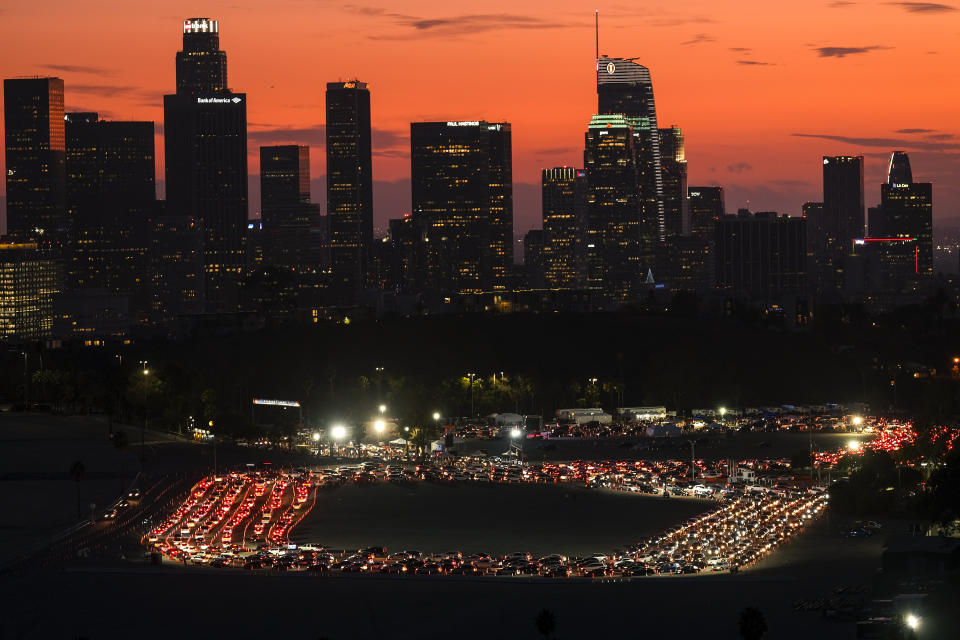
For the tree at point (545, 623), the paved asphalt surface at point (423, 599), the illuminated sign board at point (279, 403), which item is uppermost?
the tree at point (545, 623)

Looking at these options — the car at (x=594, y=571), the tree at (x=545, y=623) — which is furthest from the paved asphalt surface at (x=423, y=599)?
the tree at (x=545, y=623)

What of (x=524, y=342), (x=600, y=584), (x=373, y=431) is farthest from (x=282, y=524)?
(x=524, y=342)

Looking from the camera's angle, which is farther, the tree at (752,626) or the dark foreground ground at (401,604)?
the dark foreground ground at (401,604)

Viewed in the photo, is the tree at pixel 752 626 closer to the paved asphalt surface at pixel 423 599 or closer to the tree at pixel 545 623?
the paved asphalt surface at pixel 423 599

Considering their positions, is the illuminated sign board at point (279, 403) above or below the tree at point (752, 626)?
below

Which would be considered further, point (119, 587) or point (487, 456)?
point (487, 456)

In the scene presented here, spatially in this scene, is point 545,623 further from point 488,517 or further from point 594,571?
point 488,517

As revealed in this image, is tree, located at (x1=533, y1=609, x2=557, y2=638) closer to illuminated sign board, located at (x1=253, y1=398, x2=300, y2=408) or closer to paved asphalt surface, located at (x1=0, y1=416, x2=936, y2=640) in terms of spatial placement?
paved asphalt surface, located at (x1=0, y1=416, x2=936, y2=640)

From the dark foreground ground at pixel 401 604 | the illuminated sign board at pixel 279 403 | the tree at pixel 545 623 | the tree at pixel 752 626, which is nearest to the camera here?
the tree at pixel 752 626

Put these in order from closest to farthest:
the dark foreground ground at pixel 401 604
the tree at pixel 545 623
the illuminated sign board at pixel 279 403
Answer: the tree at pixel 545 623 < the dark foreground ground at pixel 401 604 < the illuminated sign board at pixel 279 403

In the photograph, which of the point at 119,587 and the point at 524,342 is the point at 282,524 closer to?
the point at 119,587

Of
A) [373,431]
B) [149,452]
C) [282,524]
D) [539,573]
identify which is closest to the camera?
[539,573]
